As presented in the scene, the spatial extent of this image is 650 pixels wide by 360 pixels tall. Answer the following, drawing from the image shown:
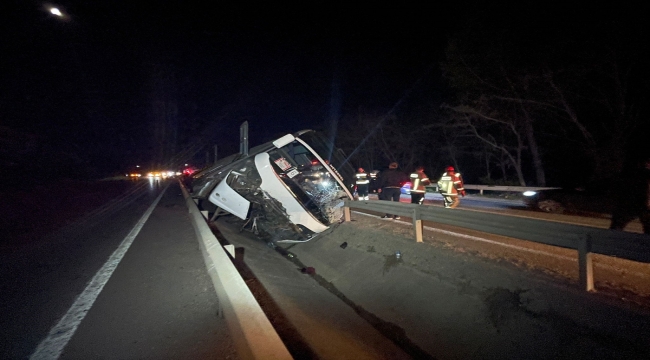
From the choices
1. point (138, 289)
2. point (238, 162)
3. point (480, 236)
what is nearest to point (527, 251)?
point (480, 236)

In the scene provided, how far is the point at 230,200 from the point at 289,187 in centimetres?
216

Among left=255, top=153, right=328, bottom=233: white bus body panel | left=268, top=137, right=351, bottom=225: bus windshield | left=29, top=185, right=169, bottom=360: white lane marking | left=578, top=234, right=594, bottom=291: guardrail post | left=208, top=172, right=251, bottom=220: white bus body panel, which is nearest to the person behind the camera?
left=29, top=185, right=169, bottom=360: white lane marking

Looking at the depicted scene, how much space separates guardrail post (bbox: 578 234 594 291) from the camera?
3947mm

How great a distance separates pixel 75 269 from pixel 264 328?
4.81 meters

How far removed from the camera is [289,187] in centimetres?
845

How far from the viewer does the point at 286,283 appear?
253 inches

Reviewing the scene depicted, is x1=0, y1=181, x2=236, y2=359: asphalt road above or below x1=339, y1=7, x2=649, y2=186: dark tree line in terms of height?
below

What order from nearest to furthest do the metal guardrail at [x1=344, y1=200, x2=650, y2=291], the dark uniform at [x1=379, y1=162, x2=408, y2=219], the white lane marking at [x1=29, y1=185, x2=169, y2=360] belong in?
the white lane marking at [x1=29, y1=185, x2=169, y2=360]
the metal guardrail at [x1=344, y1=200, x2=650, y2=291]
the dark uniform at [x1=379, y1=162, x2=408, y2=219]

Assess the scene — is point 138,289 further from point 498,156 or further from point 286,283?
point 498,156

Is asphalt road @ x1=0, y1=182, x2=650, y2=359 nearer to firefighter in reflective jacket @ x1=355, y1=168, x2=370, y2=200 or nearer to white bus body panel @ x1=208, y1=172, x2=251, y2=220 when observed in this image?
white bus body panel @ x1=208, y1=172, x2=251, y2=220

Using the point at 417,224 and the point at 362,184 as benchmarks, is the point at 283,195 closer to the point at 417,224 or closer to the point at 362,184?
the point at 417,224

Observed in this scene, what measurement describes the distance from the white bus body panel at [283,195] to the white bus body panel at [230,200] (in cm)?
111

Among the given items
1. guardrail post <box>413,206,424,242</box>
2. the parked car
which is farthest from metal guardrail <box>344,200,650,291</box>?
the parked car

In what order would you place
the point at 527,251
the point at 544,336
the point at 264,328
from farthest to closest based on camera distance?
the point at 527,251, the point at 544,336, the point at 264,328
